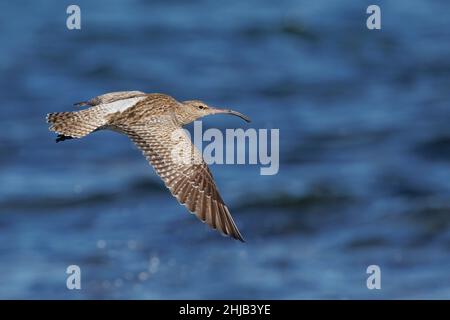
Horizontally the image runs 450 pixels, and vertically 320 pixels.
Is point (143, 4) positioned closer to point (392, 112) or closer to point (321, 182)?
point (392, 112)

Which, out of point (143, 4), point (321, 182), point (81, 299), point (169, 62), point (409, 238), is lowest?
point (81, 299)

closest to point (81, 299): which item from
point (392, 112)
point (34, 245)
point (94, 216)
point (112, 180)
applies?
point (34, 245)

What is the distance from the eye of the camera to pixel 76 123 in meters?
8.02

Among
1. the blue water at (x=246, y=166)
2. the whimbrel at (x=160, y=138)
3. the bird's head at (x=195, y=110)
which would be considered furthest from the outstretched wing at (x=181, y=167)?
the blue water at (x=246, y=166)

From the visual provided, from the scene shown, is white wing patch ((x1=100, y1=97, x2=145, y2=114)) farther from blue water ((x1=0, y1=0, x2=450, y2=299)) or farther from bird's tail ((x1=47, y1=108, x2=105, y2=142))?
blue water ((x1=0, y1=0, x2=450, y2=299))

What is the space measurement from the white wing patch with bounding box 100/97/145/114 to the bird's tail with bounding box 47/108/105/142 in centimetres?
10

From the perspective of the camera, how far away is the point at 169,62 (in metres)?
19.1

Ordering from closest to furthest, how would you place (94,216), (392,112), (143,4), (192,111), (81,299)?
(192,111) < (81,299) < (94,216) < (392,112) < (143,4)

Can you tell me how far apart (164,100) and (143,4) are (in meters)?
13.5

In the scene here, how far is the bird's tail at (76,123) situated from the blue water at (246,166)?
378cm

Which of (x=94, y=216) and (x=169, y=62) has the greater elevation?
(x=169, y=62)

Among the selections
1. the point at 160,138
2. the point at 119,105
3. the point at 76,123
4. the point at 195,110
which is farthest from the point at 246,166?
the point at 76,123

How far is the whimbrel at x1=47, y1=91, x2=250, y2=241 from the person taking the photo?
7754 millimetres

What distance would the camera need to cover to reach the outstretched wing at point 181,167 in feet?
25.4
